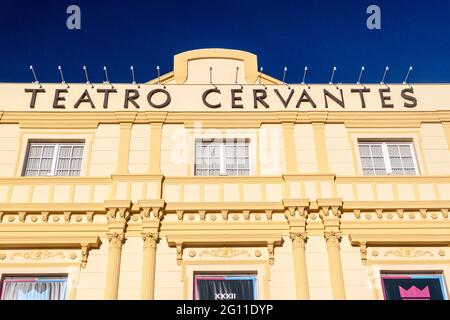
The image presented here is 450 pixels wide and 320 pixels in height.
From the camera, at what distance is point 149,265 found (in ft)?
42.4

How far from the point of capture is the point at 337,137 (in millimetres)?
15531

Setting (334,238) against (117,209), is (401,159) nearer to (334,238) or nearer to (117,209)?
(334,238)

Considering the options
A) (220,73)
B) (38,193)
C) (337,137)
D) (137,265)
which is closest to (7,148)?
(38,193)

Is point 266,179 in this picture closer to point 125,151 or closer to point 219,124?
point 219,124

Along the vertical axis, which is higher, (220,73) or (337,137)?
(220,73)

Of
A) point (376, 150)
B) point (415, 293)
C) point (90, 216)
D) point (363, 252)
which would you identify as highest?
point (376, 150)

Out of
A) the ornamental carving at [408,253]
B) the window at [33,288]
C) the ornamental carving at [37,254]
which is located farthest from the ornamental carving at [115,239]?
the ornamental carving at [408,253]

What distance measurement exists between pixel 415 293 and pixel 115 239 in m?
7.39

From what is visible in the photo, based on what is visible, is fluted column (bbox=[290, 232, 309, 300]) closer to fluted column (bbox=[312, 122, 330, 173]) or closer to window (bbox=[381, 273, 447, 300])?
window (bbox=[381, 273, 447, 300])

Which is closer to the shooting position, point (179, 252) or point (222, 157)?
point (179, 252)

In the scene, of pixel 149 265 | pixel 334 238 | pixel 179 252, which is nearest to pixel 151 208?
pixel 179 252

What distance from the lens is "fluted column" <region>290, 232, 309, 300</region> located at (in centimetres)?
1264
